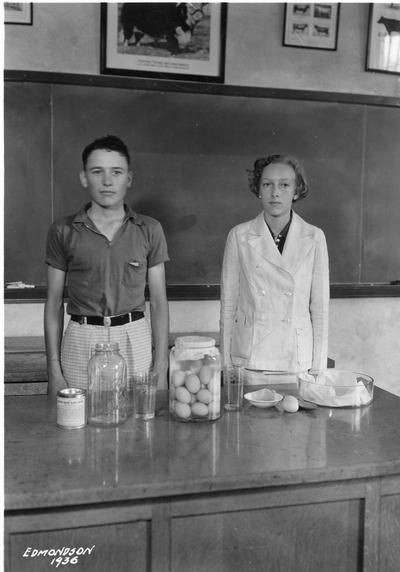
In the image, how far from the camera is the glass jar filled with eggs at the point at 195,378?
1.55m

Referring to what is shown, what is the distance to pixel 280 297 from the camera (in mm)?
2332

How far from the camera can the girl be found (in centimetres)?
232

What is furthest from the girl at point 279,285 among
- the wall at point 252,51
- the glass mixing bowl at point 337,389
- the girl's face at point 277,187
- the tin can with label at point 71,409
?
the wall at point 252,51

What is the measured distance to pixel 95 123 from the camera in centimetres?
308

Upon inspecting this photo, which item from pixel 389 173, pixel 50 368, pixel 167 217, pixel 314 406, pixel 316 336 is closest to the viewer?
pixel 314 406

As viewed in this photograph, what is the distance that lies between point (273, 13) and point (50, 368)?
219 centimetres

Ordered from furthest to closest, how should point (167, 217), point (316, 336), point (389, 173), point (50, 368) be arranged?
point (389, 173) < point (167, 217) < point (316, 336) < point (50, 368)

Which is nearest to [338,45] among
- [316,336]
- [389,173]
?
[389,173]

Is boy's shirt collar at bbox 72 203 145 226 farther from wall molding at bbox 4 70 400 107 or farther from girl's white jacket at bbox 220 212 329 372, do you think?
wall molding at bbox 4 70 400 107

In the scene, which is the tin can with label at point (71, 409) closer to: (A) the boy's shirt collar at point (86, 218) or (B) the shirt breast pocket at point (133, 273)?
(B) the shirt breast pocket at point (133, 273)

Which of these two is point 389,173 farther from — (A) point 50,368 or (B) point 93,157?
(A) point 50,368

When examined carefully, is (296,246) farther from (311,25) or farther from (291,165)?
(311,25)

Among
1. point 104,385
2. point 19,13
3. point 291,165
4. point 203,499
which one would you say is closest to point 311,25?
point 291,165

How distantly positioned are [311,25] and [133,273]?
6.17ft
